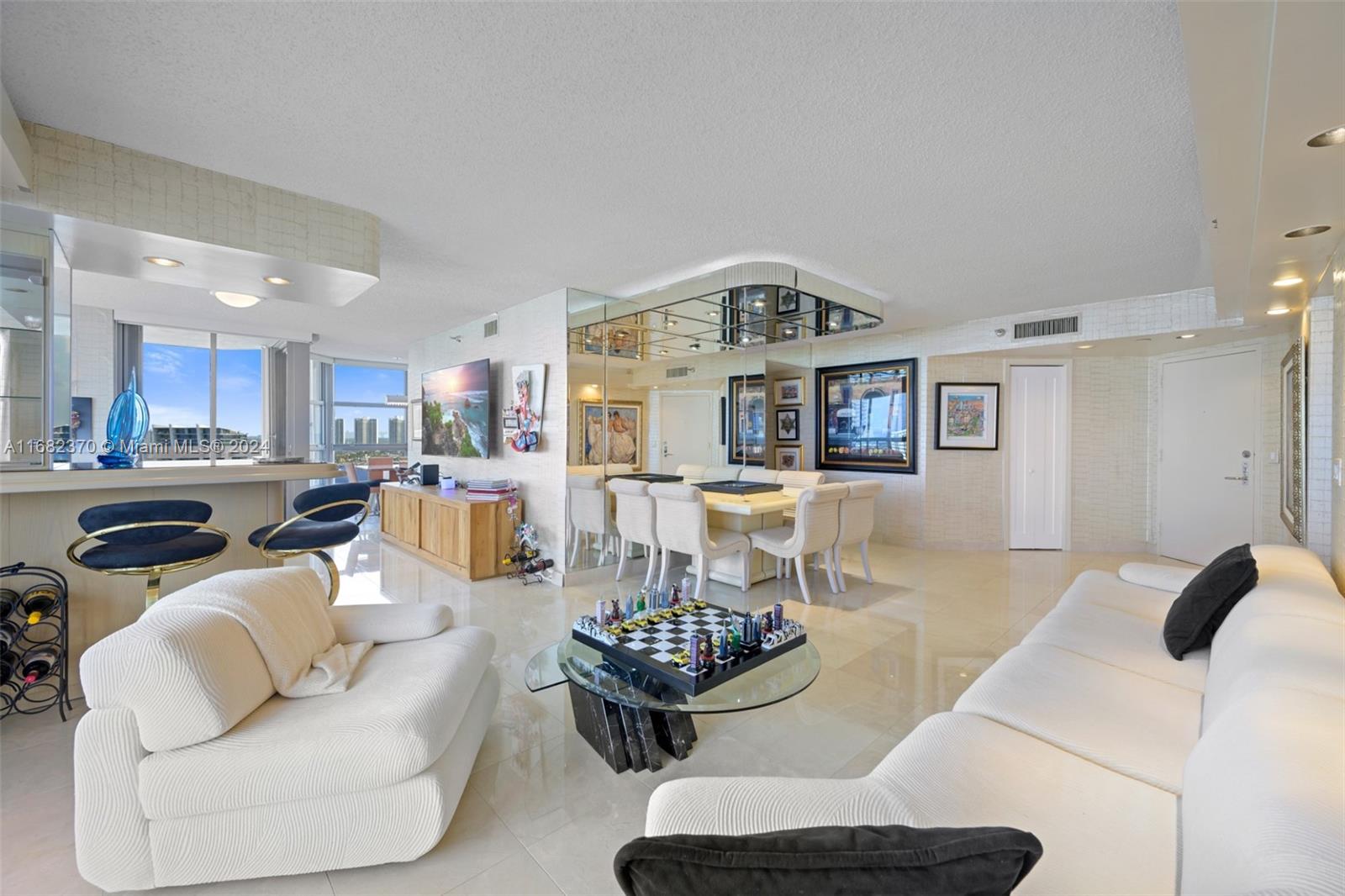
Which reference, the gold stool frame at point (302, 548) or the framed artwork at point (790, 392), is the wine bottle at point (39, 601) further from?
the framed artwork at point (790, 392)

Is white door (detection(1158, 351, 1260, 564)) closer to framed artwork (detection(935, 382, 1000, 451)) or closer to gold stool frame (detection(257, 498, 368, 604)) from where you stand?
framed artwork (detection(935, 382, 1000, 451))

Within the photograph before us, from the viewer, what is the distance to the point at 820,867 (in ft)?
2.13

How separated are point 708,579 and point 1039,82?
4.07 meters

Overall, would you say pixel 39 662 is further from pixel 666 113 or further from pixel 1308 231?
pixel 1308 231

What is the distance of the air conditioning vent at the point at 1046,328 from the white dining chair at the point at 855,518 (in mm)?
2358

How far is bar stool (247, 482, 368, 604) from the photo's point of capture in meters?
2.91

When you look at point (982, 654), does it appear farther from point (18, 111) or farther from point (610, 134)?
point (18, 111)

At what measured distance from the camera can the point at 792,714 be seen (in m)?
2.57

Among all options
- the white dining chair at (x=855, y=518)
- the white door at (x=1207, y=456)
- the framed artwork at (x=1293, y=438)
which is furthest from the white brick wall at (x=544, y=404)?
the white door at (x=1207, y=456)

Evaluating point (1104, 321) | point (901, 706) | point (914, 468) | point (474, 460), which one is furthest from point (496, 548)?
point (1104, 321)

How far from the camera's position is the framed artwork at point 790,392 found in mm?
7453

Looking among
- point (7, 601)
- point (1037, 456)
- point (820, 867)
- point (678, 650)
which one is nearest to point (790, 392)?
point (1037, 456)

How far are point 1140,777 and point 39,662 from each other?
163 inches

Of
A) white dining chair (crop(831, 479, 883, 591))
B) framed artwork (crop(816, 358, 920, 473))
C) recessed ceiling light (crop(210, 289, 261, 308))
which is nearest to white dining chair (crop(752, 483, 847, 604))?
white dining chair (crop(831, 479, 883, 591))
